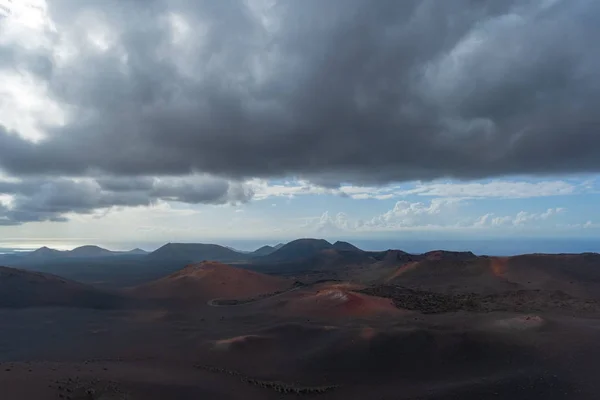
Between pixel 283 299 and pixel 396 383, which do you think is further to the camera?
pixel 283 299

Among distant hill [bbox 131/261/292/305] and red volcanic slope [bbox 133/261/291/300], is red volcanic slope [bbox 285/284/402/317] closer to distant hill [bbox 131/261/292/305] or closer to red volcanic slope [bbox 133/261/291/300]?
distant hill [bbox 131/261/292/305]

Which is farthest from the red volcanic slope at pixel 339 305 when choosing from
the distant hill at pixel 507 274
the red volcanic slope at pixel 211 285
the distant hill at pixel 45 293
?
the distant hill at pixel 45 293

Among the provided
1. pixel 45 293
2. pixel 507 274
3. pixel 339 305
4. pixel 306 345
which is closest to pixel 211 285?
pixel 45 293

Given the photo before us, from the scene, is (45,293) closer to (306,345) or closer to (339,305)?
(339,305)

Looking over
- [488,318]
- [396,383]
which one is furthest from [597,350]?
[396,383]

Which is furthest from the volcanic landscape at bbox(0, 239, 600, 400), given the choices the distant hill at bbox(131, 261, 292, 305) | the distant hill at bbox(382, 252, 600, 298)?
the distant hill at bbox(131, 261, 292, 305)

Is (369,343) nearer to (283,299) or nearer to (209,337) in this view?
(209,337)

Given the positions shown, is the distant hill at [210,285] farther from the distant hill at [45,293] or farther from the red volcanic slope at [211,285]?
the distant hill at [45,293]
